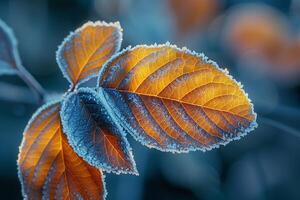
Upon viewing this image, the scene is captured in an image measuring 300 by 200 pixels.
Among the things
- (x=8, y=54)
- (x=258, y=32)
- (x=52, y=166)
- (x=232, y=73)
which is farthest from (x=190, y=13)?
(x=52, y=166)

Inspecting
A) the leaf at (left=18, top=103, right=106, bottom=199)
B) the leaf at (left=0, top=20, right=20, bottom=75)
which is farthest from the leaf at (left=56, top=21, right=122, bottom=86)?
the leaf at (left=0, top=20, right=20, bottom=75)

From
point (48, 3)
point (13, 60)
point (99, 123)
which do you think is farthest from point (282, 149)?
point (99, 123)

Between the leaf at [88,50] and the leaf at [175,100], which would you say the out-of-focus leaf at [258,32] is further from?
the leaf at [175,100]

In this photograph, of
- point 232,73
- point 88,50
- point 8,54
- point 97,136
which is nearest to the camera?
point 97,136

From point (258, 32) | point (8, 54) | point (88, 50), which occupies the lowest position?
point (88, 50)

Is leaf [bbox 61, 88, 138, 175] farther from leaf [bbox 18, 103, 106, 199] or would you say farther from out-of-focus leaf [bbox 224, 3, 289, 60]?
out-of-focus leaf [bbox 224, 3, 289, 60]

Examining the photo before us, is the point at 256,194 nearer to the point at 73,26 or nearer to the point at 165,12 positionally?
the point at 165,12

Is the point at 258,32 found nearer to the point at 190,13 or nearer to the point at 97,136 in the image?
the point at 190,13
